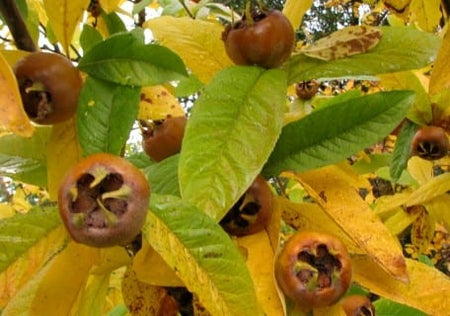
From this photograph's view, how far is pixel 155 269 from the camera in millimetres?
714

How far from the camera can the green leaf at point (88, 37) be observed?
0.92m

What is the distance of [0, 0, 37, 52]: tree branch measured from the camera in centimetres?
73

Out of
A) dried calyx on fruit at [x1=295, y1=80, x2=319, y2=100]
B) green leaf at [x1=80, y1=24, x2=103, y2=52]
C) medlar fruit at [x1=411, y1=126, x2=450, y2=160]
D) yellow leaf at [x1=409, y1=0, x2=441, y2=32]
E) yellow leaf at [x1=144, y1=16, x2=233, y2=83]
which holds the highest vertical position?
yellow leaf at [x1=144, y1=16, x2=233, y2=83]

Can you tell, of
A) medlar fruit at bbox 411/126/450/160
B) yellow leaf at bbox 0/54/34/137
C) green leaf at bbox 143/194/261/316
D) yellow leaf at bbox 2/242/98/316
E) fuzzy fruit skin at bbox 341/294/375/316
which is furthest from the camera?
medlar fruit at bbox 411/126/450/160

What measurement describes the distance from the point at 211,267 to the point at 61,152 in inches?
10.5

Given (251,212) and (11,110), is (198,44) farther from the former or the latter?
(11,110)

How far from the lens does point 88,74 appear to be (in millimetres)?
736

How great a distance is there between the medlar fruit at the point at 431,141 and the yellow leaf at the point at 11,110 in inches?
32.7

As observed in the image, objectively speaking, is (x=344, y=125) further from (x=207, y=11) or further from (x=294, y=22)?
(x=207, y=11)

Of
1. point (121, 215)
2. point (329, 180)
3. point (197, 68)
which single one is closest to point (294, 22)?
point (197, 68)

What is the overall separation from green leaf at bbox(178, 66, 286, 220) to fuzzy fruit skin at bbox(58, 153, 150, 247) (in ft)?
0.24

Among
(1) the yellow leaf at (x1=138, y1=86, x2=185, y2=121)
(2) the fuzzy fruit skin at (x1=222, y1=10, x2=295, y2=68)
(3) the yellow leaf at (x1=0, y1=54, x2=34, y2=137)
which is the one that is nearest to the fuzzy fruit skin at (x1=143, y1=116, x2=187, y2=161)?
(1) the yellow leaf at (x1=138, y1=86, x2=185, y2=121)

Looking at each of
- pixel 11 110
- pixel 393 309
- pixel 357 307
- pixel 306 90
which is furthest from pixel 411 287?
pixel 306 90

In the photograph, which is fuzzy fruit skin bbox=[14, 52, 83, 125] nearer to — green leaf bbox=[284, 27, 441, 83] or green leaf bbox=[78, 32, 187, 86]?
green leaf bbox=[78, 32, 187, 86]
